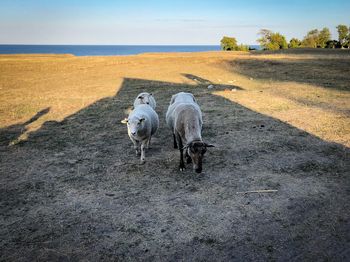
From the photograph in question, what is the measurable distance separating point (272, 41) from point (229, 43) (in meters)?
12.8

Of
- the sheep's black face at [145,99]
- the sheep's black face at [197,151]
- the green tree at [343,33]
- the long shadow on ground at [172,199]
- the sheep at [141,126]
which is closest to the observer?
the long shadow on ground at [172,199]

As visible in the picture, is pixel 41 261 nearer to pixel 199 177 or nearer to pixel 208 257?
pixel 208 257

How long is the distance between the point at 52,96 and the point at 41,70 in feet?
56.5

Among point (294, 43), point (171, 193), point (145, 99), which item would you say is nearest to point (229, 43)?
point (294, 43)

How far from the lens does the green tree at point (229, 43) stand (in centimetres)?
9269

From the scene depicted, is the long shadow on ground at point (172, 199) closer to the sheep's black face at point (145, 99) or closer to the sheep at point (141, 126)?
the sheep at point (141, 126)

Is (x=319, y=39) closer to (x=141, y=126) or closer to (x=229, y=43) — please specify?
(x=229, y=43)

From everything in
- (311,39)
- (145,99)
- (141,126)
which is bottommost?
(141,126)

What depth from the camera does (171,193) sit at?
721cm

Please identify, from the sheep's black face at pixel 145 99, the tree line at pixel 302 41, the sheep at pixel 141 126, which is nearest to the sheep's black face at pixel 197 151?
the sheep at pixel 141 126

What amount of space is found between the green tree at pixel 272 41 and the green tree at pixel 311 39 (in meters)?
7.06

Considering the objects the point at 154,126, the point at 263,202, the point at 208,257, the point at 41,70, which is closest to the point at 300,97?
the point at 154,126

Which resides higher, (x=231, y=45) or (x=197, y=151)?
(x=231, y=45)

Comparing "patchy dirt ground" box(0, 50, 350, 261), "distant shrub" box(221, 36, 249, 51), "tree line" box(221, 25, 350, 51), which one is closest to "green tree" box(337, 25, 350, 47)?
"tree line" box(221, 25, 350, 51)
